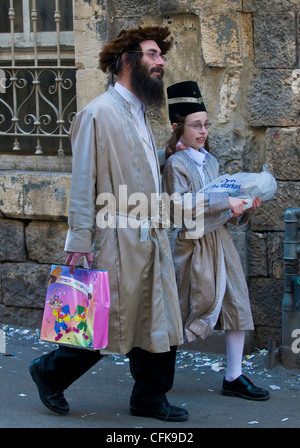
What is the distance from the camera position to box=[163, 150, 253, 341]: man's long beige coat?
4.20m

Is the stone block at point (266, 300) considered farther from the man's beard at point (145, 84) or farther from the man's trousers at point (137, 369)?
the man's beard at point (145, 84)

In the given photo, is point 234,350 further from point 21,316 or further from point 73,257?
point 21,316

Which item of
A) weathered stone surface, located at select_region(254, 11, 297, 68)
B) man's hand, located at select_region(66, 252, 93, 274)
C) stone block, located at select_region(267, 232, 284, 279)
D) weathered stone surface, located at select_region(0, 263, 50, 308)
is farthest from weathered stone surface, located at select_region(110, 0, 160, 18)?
man's hand, located at select_region(66, 252, 93, 274)

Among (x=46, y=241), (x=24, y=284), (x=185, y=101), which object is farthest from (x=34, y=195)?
(x=185, y=101)

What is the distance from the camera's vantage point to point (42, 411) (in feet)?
13.7

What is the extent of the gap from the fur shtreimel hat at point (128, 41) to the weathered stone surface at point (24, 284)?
84.4 inches

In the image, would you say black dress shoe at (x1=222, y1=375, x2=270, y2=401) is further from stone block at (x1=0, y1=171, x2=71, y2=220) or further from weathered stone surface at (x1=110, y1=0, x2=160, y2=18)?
weathered stone surface at (x1=110, y1=0, x2=160, y2=18)

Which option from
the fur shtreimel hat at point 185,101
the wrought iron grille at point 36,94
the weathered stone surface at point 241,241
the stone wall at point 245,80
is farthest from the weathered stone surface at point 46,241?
the fur shtreimel hat at point 185,101

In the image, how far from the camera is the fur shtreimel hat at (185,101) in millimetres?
4238

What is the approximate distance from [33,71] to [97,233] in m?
2.46

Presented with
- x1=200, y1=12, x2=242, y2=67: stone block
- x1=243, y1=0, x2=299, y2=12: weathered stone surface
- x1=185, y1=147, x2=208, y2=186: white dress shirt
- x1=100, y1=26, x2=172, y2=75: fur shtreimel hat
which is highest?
x1=243, y1=0, x2=299, y2=12: weathered stone surface

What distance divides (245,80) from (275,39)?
32 cm

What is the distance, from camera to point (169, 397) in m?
4.45

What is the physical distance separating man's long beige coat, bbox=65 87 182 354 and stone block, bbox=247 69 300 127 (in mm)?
1367
